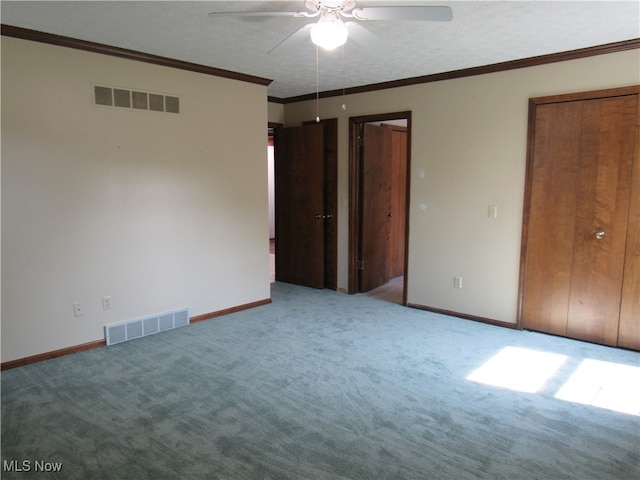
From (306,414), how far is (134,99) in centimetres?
278

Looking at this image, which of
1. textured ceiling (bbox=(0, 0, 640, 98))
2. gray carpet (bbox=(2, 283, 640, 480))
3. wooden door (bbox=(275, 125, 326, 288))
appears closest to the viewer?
gray carpet (bbox=(2, 283, 640, 480))

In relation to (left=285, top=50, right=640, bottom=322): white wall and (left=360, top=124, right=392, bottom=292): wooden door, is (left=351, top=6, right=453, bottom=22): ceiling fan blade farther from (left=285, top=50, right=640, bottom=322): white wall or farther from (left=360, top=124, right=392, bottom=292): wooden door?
(left=360, top=124, right=392, bottom=292): wooden door

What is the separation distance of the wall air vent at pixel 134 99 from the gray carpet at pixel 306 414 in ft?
6.32

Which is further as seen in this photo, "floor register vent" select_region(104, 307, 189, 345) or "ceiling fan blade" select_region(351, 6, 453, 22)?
"floor register vent" select_region(104, 307, 189, 345)

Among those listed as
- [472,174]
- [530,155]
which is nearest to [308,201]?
[472,174]

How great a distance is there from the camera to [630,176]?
3.32 m

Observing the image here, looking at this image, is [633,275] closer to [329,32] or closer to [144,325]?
[329,32]

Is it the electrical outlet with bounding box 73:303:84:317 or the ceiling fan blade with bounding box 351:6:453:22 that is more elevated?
the ceiling fan blade with bounding box 351:6:453:22

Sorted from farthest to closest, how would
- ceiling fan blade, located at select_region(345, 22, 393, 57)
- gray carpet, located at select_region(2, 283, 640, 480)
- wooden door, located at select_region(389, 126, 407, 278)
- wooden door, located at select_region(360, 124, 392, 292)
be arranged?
wooden door, located at select_region(389, 126, 407, 278) → wooden door, located at select_region(360, 124, 392, 292) → ceiling fan blade, located at select_region(345, 22, 393, 57) → gray carpet, located at select_region(2, 283, 640, 480)

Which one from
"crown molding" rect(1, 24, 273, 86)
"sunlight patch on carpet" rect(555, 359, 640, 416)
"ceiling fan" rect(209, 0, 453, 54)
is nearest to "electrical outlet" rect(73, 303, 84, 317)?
"crown molding" rect(1, 24, 273, 86)

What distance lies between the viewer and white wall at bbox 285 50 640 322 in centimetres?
375

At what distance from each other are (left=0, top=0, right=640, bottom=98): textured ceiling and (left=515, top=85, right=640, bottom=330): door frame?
0.36 m

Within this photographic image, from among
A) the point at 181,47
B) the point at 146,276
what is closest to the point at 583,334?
the point at 146,276

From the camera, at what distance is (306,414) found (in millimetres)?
2545
